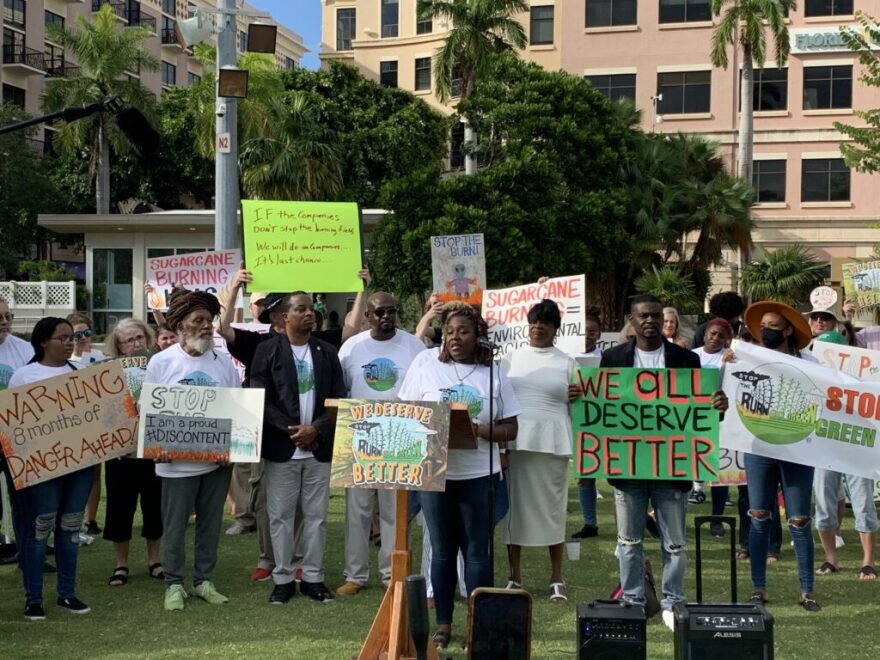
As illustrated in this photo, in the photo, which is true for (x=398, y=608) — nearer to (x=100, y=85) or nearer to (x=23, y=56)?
(x=100, y=85)

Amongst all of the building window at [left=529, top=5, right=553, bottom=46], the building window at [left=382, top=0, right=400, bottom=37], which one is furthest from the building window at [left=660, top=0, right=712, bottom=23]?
the building window at [left=382, top=0, right=400, bottom=37]

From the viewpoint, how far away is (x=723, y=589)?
838cm

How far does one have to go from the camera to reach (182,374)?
778cm

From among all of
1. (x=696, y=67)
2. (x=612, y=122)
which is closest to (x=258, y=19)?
(x=612, y=122)

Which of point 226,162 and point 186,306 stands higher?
point 226,162

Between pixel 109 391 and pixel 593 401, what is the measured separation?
327cm

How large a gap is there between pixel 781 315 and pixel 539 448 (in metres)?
1.87

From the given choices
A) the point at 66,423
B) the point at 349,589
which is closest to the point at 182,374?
the point at 66,423

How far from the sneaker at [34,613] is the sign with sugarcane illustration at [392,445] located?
2519 mm

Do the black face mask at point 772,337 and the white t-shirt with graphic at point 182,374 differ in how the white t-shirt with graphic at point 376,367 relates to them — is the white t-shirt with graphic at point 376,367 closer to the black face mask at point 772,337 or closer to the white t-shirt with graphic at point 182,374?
the white t-shirt with graphic at point 182,374

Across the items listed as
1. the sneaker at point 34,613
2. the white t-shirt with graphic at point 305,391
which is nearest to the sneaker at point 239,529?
the white t-shirt with graphic at point 305,391

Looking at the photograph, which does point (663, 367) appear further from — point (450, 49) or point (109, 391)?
point (450, 49)

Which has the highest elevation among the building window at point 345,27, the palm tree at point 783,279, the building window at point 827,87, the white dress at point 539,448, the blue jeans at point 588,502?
the building window at point 345,27

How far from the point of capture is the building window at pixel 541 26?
2127 inches
